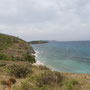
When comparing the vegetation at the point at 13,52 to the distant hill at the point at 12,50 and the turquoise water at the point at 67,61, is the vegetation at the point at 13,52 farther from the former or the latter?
the turquoise water at the point at 67,61

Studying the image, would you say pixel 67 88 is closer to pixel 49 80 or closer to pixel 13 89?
pixel 49 80

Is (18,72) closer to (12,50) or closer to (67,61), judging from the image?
(12,50)

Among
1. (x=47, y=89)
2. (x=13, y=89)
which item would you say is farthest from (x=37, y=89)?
(x=13, y=89)

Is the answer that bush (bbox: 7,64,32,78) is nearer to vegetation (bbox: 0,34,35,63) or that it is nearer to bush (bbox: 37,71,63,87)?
bush (bbox: 37,71,63,87)

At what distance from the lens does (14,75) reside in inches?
265

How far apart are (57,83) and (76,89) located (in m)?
0.98

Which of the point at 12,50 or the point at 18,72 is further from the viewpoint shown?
the point at 12,50

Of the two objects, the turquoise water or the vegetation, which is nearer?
the vegetation

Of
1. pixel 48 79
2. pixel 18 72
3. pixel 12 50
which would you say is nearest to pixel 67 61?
pixel 12 50

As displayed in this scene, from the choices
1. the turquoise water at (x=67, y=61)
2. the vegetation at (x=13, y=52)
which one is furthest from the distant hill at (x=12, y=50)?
the turquoise water at (x=67, y=61)

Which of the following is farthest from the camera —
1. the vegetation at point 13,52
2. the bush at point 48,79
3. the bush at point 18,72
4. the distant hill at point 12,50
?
the distant hill at point 12,50

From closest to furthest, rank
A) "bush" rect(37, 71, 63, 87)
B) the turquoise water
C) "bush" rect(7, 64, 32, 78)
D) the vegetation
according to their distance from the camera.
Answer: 1. "bush" rect(37, 71, 63, 87)
2. "bush" rect(7, 64, 32, 78)
3. the vegetation
4. the turquoise water

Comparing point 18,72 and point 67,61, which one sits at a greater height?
point 18,72

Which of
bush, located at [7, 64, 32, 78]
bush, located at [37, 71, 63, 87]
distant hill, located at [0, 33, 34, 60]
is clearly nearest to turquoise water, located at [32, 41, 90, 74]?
distant hill, located at [0, 33, 34, 60]
